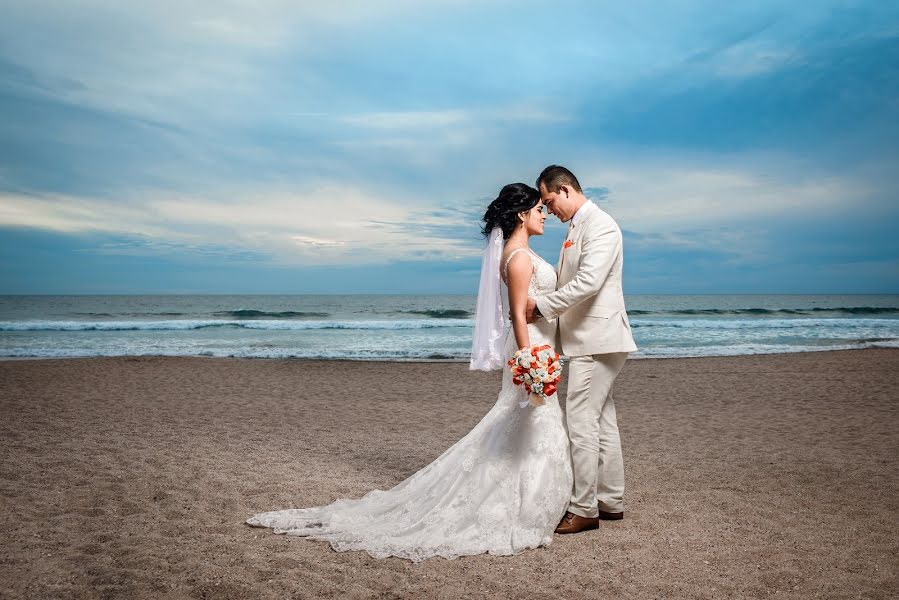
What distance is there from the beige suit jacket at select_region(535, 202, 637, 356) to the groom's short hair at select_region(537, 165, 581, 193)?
181mm

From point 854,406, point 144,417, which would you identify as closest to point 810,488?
point 854,406

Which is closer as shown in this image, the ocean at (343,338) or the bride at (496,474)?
the bride at (496,474)

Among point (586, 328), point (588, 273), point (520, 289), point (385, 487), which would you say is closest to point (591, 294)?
point (588, 273)

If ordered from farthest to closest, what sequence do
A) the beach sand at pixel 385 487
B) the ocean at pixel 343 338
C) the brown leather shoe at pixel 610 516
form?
the ocean at pixel 343 338
the brown leather shoe at pixel 610 516
the beach sand at pixel 385 487

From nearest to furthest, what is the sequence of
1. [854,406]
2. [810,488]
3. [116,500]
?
[116,500]
[810,488]
[854,406]

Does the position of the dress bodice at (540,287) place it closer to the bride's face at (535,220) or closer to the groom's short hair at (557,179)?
the bride's face at (535,220)

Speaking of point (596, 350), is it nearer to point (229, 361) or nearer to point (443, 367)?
point (443, 367)

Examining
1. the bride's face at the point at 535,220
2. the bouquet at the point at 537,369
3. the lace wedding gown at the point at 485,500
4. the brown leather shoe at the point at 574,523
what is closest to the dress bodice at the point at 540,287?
the lace wedding gown at the point at 485,500

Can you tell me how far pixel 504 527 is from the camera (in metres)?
3.72

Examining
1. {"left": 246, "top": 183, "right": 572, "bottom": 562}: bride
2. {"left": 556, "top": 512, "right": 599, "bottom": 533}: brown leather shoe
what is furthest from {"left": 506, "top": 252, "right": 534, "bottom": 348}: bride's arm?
{"left": 556, "top": 512, "right": 599, "bottom": 533}: brown leather shoe

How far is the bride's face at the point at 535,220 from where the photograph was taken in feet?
13.0

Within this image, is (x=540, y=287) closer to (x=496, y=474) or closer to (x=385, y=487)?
(x=496, y=474)

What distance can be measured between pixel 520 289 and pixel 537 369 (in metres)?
0.51

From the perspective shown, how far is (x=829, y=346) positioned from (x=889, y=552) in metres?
18.4
